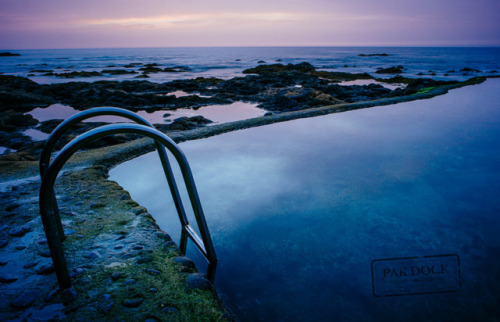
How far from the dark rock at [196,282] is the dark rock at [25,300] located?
3.50 feet

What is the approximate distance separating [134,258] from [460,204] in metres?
4.28

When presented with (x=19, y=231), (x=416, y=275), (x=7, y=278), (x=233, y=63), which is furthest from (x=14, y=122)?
(x=233, y=63)

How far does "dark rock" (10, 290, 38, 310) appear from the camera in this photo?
185cm

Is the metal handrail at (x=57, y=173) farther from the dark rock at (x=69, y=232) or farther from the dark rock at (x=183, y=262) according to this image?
the dark rock at (x=69, y=232)

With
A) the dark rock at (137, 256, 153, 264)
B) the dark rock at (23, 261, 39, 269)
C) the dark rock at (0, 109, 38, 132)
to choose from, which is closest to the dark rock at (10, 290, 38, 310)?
the dark rock at (23, 261, 39, 269)

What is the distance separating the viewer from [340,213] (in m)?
3.69

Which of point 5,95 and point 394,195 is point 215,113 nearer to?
point 394,195

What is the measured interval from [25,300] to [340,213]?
3.35 m

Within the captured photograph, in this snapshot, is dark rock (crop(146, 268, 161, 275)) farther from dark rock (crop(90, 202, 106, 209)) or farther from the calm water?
the calm water

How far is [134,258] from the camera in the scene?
2.40 m

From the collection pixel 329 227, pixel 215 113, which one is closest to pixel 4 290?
pixel 329 227

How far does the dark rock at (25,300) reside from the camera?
1.85m

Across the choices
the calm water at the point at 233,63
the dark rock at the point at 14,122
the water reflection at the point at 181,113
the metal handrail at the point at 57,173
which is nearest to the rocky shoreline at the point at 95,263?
the metal handrail at the point at 57,173

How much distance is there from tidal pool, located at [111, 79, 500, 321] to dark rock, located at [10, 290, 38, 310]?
131cm
